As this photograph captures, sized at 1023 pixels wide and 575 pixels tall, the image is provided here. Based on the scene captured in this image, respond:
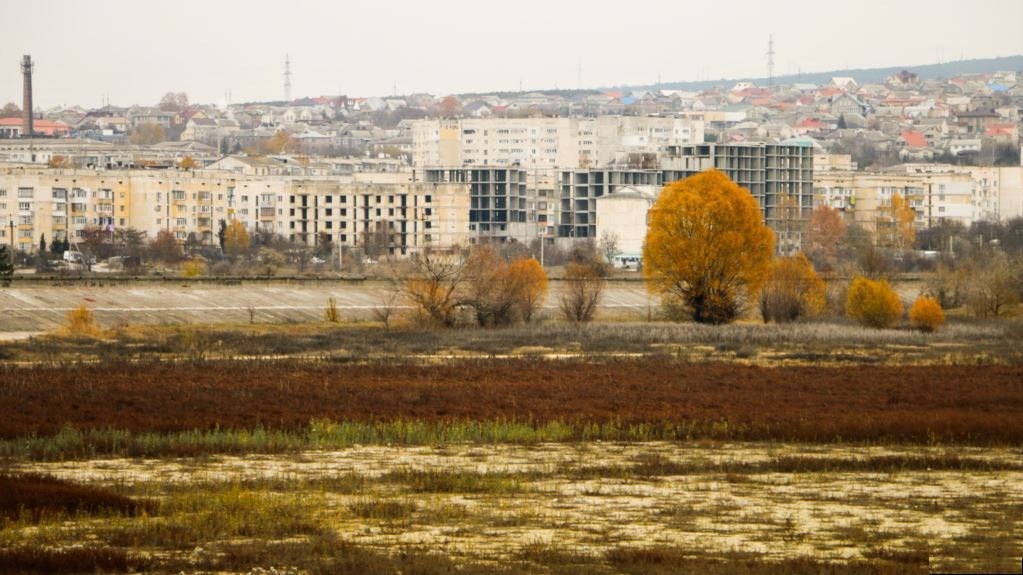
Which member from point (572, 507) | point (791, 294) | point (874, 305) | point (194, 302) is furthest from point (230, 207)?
point (572, 507)

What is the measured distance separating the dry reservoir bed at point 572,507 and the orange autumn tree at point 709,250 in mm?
39925

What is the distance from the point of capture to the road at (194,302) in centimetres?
7412

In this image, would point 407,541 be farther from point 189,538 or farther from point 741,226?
point 741,226

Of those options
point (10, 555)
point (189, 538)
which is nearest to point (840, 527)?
point (189, 538)

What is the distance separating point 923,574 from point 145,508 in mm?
10685

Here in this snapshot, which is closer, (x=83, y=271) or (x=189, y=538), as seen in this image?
(x=189, y=538)

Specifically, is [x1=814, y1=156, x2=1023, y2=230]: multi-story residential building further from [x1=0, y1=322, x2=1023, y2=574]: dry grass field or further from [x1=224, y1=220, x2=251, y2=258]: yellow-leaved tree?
[x1=0, y1=322, x2=1023, y2=574]: dry grass field

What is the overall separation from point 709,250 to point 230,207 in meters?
78.5

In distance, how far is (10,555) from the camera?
23.6 m

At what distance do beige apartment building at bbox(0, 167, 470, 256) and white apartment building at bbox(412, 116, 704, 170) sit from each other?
4437 centimetres

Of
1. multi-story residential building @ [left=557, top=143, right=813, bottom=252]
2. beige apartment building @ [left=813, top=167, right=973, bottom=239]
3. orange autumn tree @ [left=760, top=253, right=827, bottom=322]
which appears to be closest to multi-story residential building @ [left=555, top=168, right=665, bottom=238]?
multi-story residential building @ [left=557, top=143, right=813, bottom=252]

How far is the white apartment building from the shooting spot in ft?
634

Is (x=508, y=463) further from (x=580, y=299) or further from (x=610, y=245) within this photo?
(x=610, y=245)

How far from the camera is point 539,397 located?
4362 cm
